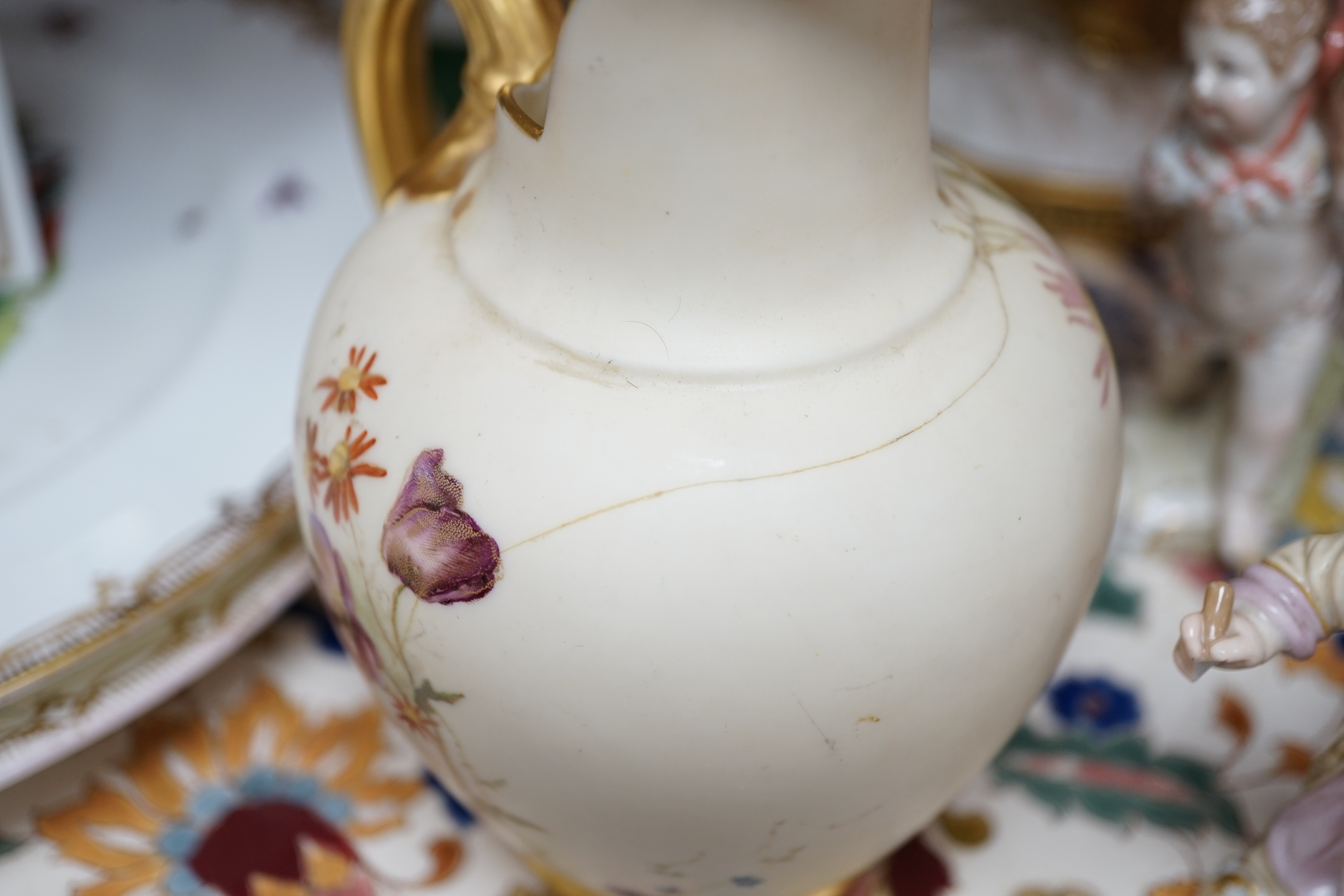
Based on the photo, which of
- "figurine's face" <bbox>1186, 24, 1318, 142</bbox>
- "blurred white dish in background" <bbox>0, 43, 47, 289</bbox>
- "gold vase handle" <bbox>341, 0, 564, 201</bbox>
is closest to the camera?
"gold vase handle" <bbox>341, 0, 564, 201</bbox>

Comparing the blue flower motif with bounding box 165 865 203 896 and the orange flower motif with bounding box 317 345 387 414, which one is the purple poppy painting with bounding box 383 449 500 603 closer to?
the orange flower motif with bounding box 317 345 387 414

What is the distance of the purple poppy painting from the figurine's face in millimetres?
438

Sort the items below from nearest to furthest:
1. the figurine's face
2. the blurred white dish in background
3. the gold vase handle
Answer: the gold vase handle
the figurine's face
the blurred white dish in background

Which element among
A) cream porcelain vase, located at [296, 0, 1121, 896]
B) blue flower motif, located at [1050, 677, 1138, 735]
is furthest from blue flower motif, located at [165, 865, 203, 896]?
blue flower motif, located at [1050, 677, 1138, 735]

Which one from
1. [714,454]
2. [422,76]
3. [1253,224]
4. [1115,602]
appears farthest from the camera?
[1115,602]

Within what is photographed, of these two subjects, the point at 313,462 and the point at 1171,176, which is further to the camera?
the point at 1171,176

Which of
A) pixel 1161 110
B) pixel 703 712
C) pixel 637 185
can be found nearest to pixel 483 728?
pixel 703 712

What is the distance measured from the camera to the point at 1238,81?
0.66 metres

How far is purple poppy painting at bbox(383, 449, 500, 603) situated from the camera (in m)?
0.45

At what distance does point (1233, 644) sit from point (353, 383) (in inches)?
12.9

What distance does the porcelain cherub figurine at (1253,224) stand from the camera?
2.14ft

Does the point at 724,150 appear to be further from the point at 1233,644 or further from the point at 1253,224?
the point at 1253,224

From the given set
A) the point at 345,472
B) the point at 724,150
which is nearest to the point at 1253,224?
the point at 724,150

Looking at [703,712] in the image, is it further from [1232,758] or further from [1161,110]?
[1161,110]
